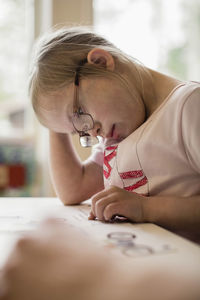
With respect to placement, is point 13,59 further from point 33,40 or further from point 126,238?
point 126,238

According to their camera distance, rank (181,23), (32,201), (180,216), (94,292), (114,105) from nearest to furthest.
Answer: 1. (94,292)
2. (180,216)
3. (114,105)
4. (32,201)
5. (181,23)

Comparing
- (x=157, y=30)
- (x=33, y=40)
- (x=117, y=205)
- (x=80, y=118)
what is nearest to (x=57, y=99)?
(x=80, y=118)

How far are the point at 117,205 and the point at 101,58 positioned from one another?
0.32m

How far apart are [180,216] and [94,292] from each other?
1.15 feet

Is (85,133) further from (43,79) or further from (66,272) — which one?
(66,272)

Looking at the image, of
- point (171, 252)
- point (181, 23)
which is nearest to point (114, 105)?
point (171, 252)

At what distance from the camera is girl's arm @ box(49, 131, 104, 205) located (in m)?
0.91

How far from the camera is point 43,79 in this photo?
719 millimetres

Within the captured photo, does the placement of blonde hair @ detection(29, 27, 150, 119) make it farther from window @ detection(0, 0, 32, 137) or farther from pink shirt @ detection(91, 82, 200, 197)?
window @ detection(0, 0, 32, 137)

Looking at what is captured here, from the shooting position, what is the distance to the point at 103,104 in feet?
2.31

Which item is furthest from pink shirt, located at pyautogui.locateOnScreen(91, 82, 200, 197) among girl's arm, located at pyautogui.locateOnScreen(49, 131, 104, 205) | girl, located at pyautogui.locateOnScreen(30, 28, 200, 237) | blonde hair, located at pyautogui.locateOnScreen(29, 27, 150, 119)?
girl's arm, located at pyautogui.locateOnScreen(49, 131, 104, 205)

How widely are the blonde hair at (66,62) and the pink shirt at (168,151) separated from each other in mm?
107

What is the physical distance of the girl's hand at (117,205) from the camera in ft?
1.80

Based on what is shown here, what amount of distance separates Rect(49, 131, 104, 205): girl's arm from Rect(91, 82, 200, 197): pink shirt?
211 millimetres
